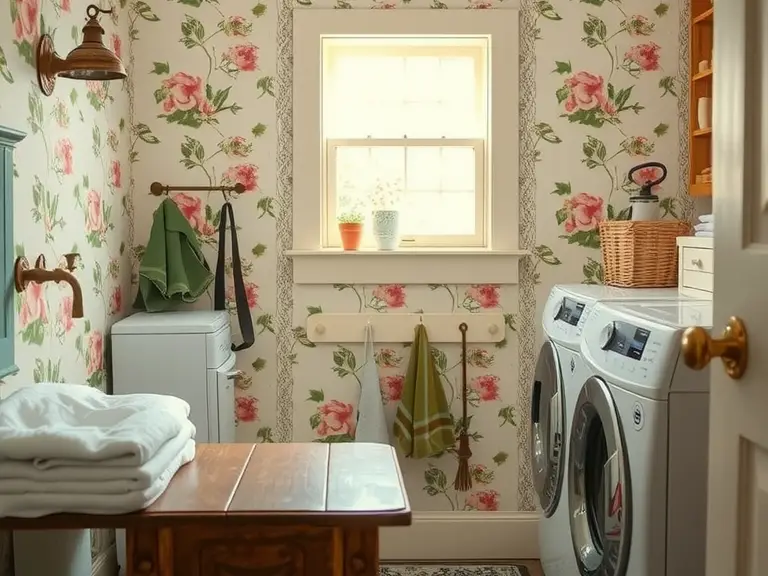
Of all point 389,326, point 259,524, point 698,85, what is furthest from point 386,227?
point 259,524

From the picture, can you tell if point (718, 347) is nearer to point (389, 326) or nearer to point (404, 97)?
point (389, 326)

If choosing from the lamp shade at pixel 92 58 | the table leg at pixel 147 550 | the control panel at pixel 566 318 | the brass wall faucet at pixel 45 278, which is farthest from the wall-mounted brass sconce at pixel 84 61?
the control panel at pixel 566 318

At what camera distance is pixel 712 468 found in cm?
117

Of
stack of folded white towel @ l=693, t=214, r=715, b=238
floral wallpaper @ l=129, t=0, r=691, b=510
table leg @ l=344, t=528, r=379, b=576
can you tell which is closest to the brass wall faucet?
table leg @ l=344, t=528, r=379, b=576

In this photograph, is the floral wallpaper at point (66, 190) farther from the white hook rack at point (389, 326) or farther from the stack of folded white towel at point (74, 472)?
the white hook rack at point (389, 326)

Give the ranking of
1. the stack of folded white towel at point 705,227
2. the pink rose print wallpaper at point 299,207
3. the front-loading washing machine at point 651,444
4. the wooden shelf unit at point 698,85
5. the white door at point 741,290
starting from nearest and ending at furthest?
1. the white door at point 741,290
2. the front-loading washing machine at point 651,444
3. the stack of folded white towel at point 705,227
4. the wooden shelf unit at point 698,85
5. the pink rose print wallpaper at point 299,207

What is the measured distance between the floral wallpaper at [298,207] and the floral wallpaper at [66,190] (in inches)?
7.9

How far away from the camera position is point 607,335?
219 centimetres

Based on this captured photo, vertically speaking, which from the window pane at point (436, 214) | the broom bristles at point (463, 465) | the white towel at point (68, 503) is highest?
the window pane at point (436, 214)

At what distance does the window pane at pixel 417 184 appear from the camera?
135 inches

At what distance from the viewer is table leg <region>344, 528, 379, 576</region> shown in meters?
1.60

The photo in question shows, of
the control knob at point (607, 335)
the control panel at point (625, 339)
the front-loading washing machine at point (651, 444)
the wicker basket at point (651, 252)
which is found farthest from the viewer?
the wicker basket at point (651, 252)

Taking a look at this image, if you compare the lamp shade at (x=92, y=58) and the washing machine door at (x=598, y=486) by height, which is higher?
the lamp shade at (x=92, y=58)

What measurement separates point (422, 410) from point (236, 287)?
0.79 meters
